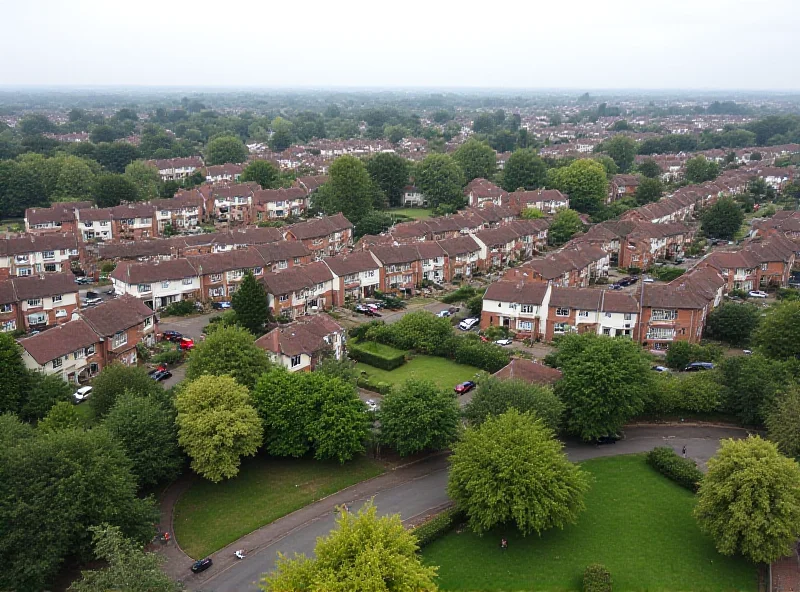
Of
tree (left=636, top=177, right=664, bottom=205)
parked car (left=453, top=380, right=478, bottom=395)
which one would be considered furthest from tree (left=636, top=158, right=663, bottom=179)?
parked car (left=453, top=380, right=478, bottom=395)

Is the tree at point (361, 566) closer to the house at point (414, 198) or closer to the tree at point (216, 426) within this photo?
the tree at point (216, 426)

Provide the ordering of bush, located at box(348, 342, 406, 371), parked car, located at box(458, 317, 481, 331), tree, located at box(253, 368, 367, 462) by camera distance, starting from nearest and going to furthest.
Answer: tree, located at box(253, 368, 367, 462) → bush, located at box(348, 342, 406, 371) → parked car, located at box(458, 317, 481, 331)

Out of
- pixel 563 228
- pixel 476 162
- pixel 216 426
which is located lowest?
pixel 563 228

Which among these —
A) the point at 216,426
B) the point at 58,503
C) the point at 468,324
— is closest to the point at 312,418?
the point at 216,426

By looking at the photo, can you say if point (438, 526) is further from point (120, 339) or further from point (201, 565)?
point (120, 339)

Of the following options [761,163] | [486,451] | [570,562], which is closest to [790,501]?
[570,562]

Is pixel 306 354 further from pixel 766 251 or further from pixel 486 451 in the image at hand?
pixel 766 251

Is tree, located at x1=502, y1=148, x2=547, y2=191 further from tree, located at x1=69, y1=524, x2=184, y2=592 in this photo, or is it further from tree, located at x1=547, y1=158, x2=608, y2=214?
tree, located at x1=69, y1=524, x2=184, y2=592

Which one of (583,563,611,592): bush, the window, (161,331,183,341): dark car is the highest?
the window
